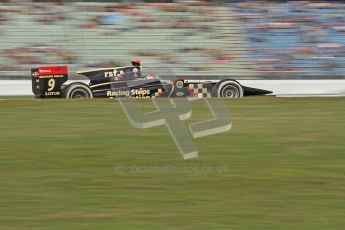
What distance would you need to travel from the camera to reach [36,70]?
15.4 metres

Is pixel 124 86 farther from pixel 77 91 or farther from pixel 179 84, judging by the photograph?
pixel 179 84

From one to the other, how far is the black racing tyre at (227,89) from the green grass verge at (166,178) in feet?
18.9

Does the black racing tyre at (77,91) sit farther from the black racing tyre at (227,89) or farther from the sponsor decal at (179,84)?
the black racing tyre at (227,89)

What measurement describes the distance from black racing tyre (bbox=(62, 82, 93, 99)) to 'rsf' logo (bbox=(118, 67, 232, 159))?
15.3ft

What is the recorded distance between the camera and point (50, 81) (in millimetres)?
15492

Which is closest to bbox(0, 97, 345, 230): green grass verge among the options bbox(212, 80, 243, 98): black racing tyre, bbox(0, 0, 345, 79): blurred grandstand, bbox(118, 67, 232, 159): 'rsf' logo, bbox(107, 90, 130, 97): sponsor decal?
bbox(118, 67, 232, 159): 'rsf' logo

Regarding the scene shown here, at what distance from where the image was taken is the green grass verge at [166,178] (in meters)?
4.66

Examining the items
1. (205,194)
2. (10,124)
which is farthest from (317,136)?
(10,124)

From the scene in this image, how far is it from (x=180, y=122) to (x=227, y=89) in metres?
6.54

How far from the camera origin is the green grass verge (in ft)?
15.3

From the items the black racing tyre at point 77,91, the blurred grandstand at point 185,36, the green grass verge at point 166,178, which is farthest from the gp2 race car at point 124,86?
the green grass verge at point 166,178

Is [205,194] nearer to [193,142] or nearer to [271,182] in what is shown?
[271,182]

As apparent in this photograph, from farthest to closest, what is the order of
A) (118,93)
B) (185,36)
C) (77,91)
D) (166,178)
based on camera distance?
(185,36) < (118,93) < (77,91) < (166,178)

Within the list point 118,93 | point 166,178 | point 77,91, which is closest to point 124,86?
point 118,93
